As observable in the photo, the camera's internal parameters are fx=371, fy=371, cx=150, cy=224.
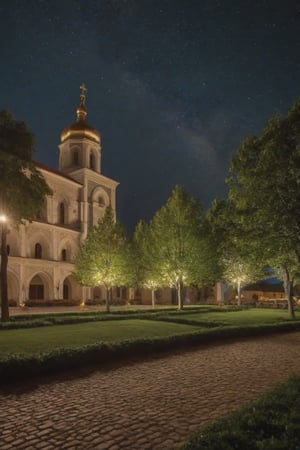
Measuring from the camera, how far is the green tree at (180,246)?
3444 cm

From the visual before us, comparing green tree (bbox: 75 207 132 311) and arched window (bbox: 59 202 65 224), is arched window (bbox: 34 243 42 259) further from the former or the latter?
green tree (bbox: 75 207 132 311)

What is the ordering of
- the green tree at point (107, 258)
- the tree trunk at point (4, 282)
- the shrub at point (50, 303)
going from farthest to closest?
the shrub at point (50, 303), the green tree at point (107, 258), the tree trunk at point (4, 282)

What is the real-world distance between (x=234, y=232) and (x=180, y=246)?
14.1m

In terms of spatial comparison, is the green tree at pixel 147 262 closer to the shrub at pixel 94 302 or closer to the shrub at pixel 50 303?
the shrub at pixel 94 302

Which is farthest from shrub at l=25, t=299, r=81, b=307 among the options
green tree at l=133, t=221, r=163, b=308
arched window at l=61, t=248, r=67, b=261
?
green tree at l=133, t=221, r=163, b=308

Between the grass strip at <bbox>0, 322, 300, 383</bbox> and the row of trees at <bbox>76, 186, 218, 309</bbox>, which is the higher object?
the row of trees at <bbox>76, 186, 218, 309</bbox>

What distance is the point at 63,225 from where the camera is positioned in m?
54.1

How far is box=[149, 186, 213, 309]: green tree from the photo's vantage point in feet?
113

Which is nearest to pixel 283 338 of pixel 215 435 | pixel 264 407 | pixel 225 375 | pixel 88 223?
pixel 225 375

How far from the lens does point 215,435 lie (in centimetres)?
461

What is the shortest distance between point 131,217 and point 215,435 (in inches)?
4375

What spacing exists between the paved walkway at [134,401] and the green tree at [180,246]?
888 inches

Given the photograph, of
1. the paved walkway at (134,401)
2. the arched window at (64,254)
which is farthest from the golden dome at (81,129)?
the paved walkway at (134,401)

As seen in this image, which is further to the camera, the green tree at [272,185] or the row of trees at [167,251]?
the row of trees at [167,251]
